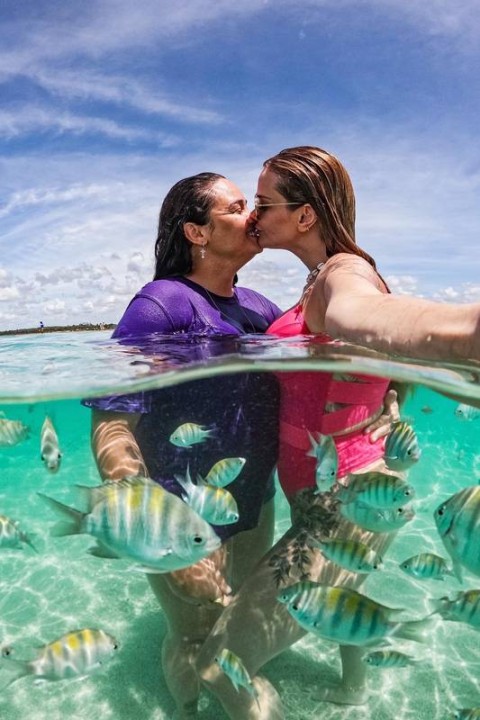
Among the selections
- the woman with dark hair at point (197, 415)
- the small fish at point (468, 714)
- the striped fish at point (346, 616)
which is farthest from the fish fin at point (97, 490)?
the small fish at point (468, 714)

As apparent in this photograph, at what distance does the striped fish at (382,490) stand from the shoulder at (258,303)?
2921 millimetres

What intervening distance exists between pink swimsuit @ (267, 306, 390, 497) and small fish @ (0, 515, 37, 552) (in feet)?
6.25

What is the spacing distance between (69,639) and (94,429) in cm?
154

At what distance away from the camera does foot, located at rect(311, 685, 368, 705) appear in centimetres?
459

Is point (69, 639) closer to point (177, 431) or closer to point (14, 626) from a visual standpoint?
point (177, 431)

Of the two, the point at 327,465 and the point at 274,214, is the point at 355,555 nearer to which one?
the point at 327,465

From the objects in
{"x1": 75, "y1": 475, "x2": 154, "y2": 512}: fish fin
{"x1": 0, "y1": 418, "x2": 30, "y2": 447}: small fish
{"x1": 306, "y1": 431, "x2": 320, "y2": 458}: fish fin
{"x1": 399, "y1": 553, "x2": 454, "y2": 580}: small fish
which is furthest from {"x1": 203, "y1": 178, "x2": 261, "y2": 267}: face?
{"x1": 399, "y1": 553, "x2": 454, "y2": 580}: small fish

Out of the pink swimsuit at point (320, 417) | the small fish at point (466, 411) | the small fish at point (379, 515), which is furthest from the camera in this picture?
the small fish at point (466, 411)

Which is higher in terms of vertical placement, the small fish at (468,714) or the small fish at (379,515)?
the small fish at (379,515)

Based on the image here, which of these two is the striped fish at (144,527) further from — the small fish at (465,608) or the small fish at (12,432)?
the small fish at (12,432)

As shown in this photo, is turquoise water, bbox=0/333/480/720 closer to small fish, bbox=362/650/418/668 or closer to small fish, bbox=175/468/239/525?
small fish, bbox=175/468/239/525

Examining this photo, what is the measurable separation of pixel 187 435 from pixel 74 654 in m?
1.60

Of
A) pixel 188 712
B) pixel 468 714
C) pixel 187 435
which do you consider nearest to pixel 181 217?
pixel 187 435

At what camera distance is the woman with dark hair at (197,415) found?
12.7 ft
